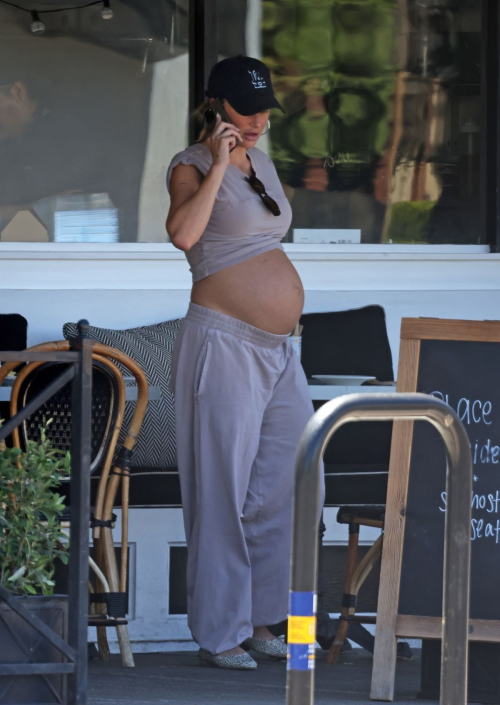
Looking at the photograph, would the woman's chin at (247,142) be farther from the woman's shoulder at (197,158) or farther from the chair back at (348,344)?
the chair back at (348,344)

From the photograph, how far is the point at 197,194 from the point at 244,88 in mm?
392

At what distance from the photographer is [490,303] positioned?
5.35 metres

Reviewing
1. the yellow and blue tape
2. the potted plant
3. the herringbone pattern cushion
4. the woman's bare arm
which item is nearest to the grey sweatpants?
the woman's bare arm

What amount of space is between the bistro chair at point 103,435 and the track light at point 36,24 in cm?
209

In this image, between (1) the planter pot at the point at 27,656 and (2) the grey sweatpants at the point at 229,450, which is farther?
(2) the grey sweatpants at the point at 229,450

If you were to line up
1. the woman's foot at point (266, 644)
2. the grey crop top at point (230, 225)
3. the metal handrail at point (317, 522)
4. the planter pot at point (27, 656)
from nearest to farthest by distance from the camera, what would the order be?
1. the metal handrail at point (317, 522)
2. the planter pot at point (27, 656)
3. the grey crop top at point (230, 225)
4. the woman's foot at point (266, 644)

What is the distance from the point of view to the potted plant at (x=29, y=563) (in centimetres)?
280

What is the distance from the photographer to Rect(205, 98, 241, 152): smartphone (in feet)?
12.1

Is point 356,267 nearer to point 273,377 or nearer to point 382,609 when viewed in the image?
point 273,377

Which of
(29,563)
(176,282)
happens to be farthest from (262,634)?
(176,282)

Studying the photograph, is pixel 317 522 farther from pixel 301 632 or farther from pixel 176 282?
pixel 176 282

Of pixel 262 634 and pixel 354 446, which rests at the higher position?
pixel 354 446

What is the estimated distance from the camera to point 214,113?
3730mm

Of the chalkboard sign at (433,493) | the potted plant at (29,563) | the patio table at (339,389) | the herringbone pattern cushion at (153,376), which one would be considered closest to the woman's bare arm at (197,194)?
the chalkboard sign at (433,493)
